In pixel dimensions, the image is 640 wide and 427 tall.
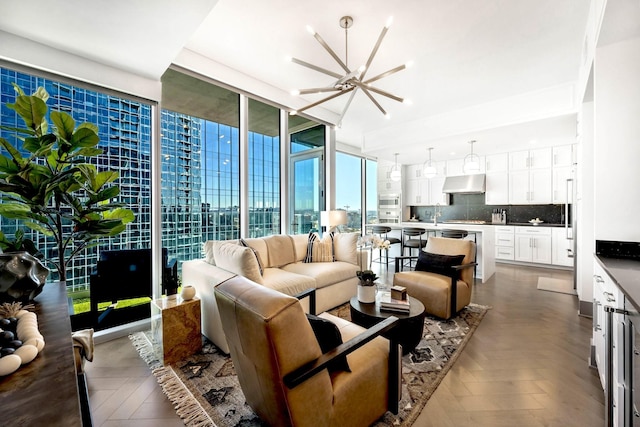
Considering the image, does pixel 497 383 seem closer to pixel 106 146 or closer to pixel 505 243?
pixel 106 146

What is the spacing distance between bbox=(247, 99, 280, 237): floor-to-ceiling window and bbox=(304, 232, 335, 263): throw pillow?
858 mm

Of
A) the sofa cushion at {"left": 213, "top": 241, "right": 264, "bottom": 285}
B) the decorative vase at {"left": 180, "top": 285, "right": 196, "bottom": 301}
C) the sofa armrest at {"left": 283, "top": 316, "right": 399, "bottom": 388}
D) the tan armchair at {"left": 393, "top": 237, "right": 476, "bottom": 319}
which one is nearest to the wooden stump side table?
the decorative vase at {"left": 180, "top": 285, "right": 196, "bottom": 301}

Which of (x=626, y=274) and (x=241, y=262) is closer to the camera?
(x=626, y=274)

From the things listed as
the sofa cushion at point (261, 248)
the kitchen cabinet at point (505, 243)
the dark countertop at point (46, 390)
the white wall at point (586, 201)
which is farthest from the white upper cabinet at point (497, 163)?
the dark countertop at point (46, 390)

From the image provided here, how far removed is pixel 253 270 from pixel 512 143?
5827 millimetres

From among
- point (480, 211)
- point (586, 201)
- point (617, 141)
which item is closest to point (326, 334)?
point (617, 141)

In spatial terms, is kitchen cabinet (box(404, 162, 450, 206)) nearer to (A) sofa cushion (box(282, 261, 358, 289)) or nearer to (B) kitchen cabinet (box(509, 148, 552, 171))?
(B) kitchen cabinet (box(509, 148, 552, 171))

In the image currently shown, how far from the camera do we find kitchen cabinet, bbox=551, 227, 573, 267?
5.52 meters

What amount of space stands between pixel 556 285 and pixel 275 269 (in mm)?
4591

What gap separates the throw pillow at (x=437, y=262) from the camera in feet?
10.4

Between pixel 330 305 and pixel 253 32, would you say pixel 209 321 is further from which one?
pixel 253 32

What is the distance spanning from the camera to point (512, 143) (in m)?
5.56

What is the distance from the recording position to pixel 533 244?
593 centimetres

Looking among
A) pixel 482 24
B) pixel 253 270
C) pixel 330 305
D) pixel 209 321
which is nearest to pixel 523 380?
pixel 330 305
